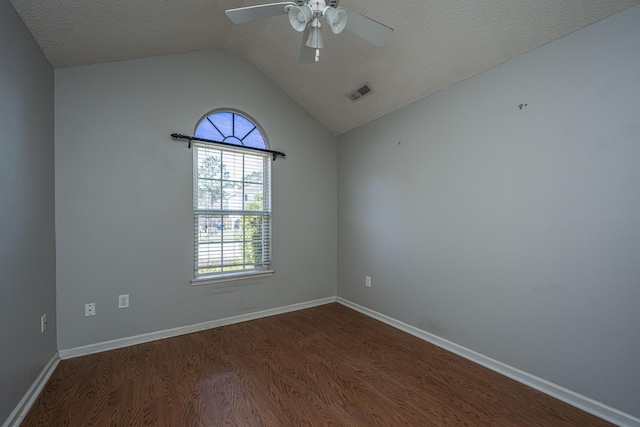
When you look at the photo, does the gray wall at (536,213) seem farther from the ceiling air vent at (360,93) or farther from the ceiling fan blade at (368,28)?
the ceiling fan blade at (368,28)

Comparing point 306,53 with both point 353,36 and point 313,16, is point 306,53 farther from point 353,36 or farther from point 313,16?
point 353,36

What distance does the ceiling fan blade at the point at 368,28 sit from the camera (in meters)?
1.49

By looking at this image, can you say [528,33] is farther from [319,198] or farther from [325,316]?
[325,316]

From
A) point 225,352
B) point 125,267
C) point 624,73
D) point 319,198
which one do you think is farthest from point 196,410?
point 624,73

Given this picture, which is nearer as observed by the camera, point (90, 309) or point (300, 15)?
point (300, 15)

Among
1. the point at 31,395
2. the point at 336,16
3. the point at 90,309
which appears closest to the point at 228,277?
the point at 90,309

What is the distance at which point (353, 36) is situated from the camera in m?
2.41

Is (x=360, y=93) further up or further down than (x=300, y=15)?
further up

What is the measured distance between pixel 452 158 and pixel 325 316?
7.37 ft

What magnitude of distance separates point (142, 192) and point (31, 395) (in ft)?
5.31

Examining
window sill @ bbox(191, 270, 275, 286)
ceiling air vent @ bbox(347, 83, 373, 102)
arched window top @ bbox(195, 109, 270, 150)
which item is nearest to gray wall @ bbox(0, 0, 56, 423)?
window sill @ bbox(191, 270, 275, 286)

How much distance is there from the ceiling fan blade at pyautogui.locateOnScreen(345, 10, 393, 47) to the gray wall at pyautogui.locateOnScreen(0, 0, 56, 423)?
193 centimetres

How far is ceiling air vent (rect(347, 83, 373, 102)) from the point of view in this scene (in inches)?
113

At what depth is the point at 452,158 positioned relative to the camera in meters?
2.48
